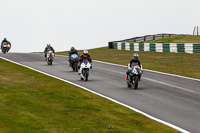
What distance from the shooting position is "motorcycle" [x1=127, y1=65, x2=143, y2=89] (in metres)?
16.9

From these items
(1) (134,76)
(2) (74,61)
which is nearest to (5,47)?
(2) (74,61)

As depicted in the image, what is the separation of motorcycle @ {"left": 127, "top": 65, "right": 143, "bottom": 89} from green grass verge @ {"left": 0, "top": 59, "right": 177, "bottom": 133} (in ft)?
9.41

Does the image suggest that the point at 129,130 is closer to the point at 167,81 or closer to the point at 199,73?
the point at 167,81

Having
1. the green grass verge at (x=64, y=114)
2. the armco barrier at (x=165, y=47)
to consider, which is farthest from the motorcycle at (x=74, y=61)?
the armco barrier at (x=165, y=47)

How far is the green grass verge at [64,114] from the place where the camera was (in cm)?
888

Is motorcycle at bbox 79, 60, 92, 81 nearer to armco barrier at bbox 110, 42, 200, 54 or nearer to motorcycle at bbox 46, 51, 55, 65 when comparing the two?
motorcycle at bbox 46, 51, 55, 65

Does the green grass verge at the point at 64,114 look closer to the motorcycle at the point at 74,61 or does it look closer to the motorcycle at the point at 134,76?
the motorcycle at the point at 134,76

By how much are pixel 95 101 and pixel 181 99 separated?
320 cm

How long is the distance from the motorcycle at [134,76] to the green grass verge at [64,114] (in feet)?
9.41

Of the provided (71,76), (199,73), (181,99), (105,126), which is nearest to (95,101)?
(181,99)

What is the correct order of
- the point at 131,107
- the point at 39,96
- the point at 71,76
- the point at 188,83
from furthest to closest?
the point at 71,76
the point at 188,83
the point at 39,96
the point at 131,107

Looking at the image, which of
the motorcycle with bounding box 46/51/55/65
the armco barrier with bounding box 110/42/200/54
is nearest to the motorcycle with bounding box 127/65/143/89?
the motorcycle with bounding box 46/51/55/65

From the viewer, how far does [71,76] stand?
22062 mm

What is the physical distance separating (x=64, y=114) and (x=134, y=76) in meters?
7.05
